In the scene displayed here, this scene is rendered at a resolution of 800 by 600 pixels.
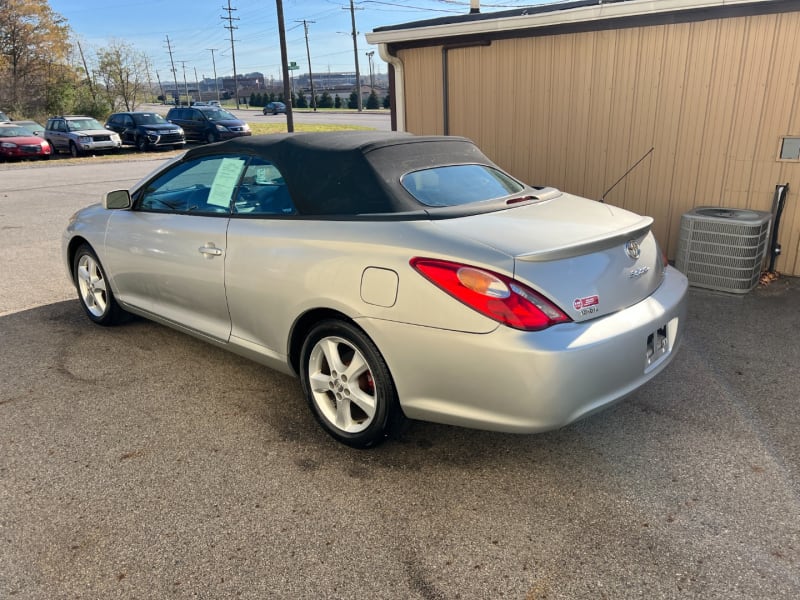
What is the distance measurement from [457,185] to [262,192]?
1.11 meters

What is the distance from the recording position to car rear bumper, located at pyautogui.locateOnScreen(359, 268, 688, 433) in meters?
2.44

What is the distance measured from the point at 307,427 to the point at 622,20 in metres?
5.29

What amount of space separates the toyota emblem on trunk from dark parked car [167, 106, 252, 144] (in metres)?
24.0

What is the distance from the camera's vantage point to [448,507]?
265 cm

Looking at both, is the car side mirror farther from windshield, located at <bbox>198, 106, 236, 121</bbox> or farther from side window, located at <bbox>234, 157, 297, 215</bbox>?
windshield, located at <bbox>198, 106, 236, 121</bbox>

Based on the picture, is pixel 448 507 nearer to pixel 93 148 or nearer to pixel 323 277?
pixel 323 277

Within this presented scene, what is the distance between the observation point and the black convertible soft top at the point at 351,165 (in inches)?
120

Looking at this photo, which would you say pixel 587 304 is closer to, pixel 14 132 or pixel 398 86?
A: pixel 398 86

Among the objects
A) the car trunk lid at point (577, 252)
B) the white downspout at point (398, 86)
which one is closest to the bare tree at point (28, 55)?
the white downspout at point (398, 86)

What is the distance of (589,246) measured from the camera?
269 cm

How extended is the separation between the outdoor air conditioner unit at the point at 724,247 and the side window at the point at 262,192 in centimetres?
399

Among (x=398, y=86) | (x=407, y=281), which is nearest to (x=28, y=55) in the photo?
(x=398, y=86)

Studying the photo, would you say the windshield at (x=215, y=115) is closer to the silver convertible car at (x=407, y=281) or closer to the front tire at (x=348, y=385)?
the silver convertible car at (x=407, y=281)

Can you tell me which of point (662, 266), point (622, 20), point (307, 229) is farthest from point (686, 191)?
point (307, 229)
